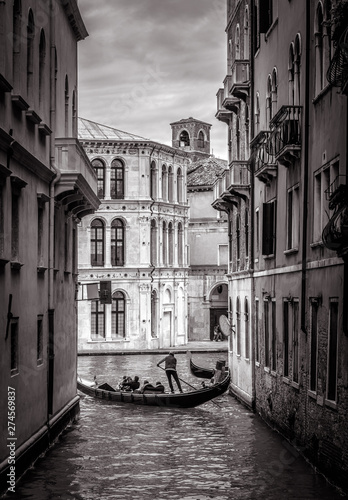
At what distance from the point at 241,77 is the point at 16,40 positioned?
11120mm

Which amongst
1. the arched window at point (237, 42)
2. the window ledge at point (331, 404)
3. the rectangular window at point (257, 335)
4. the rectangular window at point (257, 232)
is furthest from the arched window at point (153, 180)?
the window ledge at point (331, 404)

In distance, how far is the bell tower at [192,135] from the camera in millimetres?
79812

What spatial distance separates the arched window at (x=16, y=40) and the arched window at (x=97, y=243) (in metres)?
33.9

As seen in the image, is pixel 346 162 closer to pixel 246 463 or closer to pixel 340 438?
pixel 340 438

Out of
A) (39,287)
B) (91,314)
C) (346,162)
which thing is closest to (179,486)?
(39,287)

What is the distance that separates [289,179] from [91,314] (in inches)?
1200

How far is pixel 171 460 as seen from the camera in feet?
59.9

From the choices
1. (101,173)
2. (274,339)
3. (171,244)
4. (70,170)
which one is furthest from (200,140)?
(70,170)

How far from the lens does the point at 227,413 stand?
2492 centimetres

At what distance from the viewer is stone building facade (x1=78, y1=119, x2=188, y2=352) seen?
161ft

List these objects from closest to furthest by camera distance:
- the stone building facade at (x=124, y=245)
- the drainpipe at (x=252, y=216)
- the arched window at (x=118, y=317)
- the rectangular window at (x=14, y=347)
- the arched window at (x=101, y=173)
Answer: the rectangular window at (x=14, y=347), the drainpipe at (x=252, y=216), the stone building facade at (x=124, y=245), the arched window at (x=118, y=317), the arched window at (x=101, y=173)

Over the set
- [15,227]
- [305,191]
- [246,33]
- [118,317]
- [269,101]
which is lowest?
[118,317]

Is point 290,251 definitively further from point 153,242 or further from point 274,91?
point 153,242

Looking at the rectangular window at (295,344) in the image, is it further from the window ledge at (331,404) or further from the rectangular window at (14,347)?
the rectangular window at (14,347)
